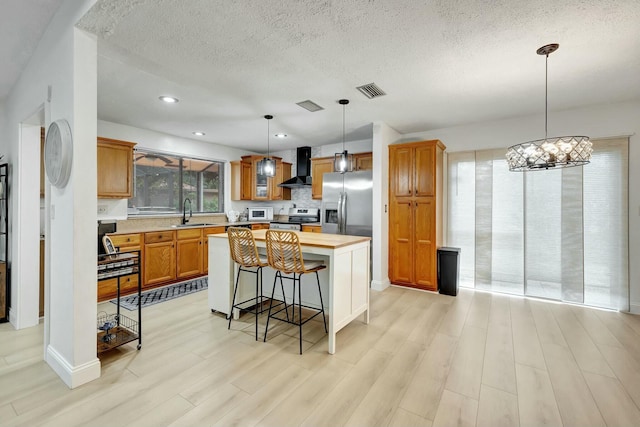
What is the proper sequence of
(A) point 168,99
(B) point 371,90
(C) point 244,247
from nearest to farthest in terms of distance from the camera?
(C) point 244,247 → (B) point 371,90 → (A) point 168,99

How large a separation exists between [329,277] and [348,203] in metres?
2.25

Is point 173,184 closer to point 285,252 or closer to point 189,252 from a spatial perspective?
point 189,252

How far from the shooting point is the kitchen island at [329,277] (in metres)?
2.51

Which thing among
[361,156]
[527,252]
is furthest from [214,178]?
[527,252]

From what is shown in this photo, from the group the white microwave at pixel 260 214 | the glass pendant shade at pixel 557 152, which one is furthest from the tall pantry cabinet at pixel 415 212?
the white microwave at pixel 260 214

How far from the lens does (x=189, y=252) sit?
185 inches

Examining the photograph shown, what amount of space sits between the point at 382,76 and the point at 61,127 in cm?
262

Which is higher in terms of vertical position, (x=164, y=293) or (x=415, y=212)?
(x=415, y=212)

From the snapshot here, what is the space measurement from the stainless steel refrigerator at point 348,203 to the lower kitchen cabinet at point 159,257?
2.44 metres

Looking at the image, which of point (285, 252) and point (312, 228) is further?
point (312, 228)

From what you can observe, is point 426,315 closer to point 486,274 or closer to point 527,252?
point 486,274

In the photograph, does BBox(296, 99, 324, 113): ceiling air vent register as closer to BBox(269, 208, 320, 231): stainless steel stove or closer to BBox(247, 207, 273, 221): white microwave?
BBox(269, 208, 320, 231): stainless steel stove

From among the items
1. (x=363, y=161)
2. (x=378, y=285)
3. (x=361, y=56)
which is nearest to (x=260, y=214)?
(x=363, y=161)

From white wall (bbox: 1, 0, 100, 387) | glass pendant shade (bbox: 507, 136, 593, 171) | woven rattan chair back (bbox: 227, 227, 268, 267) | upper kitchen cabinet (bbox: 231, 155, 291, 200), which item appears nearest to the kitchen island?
woven rattan chair back (bbox: 227, 227, 268, 267)
